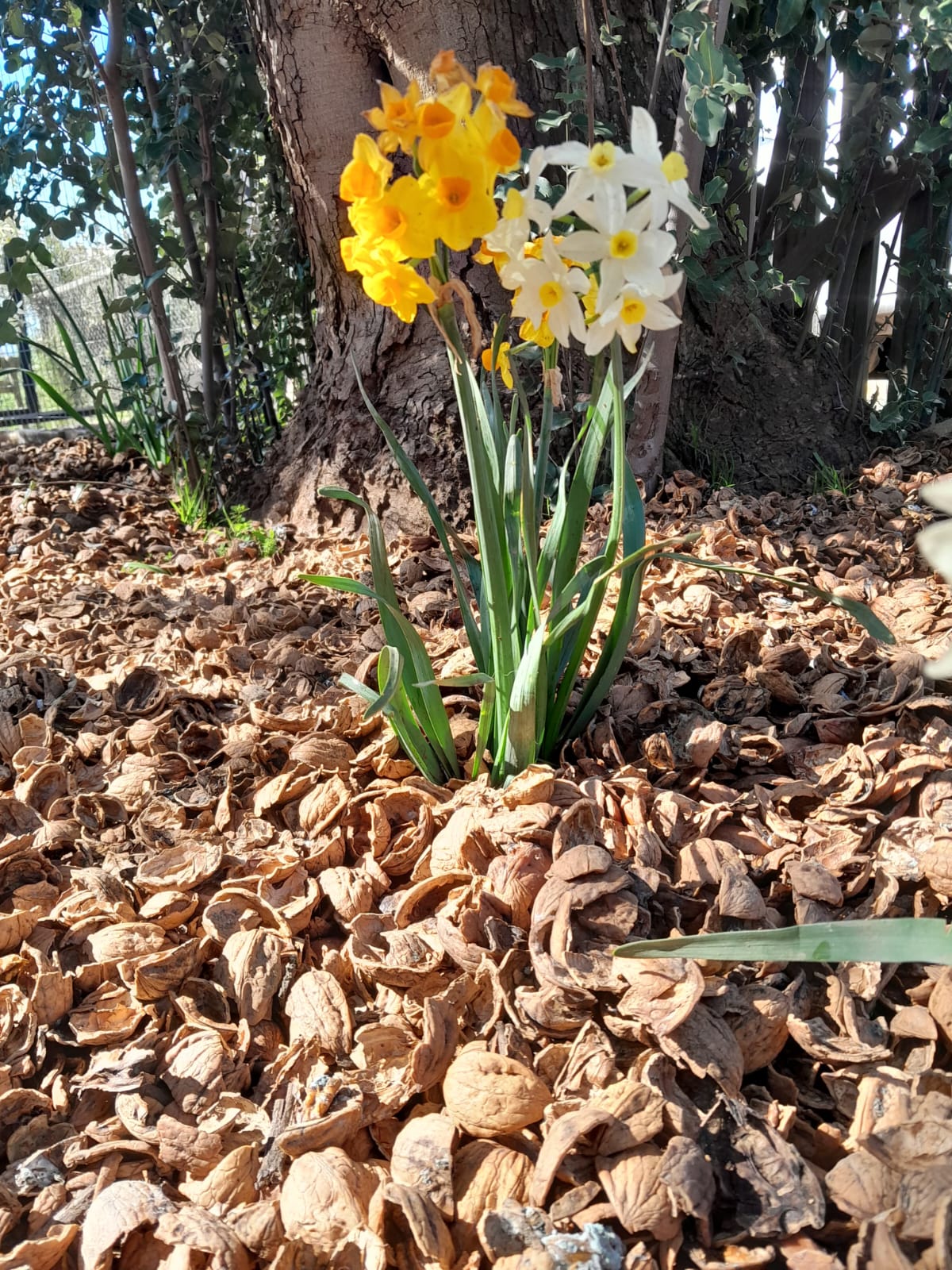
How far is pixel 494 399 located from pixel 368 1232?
0.90 metres

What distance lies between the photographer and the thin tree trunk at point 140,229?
2266 mm

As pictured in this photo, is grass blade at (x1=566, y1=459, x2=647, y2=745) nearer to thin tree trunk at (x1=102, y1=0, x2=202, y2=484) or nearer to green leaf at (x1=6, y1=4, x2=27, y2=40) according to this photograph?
thin tree trunk at (x1=102, y1=0, x2=202, y2=484)

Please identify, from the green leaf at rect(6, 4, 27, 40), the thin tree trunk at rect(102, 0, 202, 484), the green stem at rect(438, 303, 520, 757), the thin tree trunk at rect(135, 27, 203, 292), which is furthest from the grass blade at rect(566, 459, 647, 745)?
the green leaf at rect(6, 4, 27, 40)

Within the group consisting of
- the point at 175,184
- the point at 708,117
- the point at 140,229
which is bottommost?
the point at 708,117

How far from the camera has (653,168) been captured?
30.6 inches

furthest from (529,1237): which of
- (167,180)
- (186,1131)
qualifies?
(167,180)

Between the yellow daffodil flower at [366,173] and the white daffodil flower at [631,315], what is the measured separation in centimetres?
23

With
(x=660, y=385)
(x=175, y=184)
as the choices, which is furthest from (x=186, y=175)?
(x=660, y=385)

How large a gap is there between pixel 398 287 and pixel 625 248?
0.69 feet

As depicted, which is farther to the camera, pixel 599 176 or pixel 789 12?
pixel 789 12

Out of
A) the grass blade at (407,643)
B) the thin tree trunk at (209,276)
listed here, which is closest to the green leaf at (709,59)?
the grass blade at (407,643)

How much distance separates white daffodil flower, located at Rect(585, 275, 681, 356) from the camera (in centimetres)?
82

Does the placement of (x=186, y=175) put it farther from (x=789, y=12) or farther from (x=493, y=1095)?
(x=493, y=1095)

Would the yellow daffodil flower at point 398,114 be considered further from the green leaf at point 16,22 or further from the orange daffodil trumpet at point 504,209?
the green leaf at point 16,22
